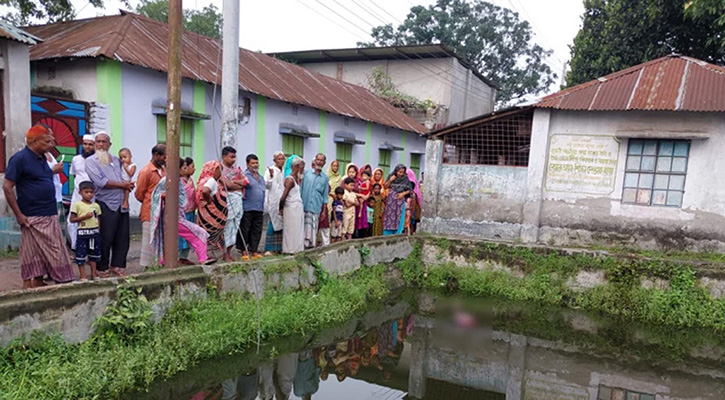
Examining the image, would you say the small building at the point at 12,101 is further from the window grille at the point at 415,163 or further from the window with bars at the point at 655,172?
the window grille at the point at 415,163

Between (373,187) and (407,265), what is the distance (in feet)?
5.10

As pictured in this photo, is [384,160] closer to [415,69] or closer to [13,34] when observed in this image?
[415,69]

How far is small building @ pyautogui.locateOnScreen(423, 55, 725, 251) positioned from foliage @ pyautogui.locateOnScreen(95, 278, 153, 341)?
647 centimetres

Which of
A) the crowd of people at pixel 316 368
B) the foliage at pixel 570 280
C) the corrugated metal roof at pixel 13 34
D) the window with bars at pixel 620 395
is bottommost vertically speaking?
the window with bars at pixel 620 395

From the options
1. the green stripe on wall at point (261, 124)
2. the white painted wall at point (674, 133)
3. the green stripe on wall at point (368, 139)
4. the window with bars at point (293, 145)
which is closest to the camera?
the white painted wall at point (674, 133)

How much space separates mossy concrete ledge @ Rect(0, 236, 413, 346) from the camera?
145 inches

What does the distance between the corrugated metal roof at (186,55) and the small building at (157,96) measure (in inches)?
1.2

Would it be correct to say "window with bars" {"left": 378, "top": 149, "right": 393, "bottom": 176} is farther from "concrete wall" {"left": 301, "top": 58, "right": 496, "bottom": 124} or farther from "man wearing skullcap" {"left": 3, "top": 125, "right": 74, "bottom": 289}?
"man wearing skullcap" {"left": 3, "top": 125, "right": 74, "bottom": 289}

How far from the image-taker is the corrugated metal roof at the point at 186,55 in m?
8.21

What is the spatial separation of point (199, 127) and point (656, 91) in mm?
8581

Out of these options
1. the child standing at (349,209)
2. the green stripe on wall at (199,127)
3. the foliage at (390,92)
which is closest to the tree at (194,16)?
the foliage at (390,92)

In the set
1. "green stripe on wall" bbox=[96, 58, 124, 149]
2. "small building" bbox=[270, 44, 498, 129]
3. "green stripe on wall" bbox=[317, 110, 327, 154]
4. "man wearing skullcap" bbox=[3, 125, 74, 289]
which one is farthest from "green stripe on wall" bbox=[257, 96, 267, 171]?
"small building" bbox=[270, 44, 498, 129]

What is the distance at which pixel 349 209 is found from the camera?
27.6 ft

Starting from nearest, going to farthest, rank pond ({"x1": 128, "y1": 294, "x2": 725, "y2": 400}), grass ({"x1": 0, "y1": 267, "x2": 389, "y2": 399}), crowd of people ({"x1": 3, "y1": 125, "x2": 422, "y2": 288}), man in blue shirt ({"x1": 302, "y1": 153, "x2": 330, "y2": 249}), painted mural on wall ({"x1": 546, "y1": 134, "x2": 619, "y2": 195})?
1. grass ({"x1": 0, "y1": 267, "x2": 389, "y2": 399})
2. crowd of people ({"x1": 3, "y1": 125, "x2": 422, "y2": 288})
3. pond ({"x1": 128, "y1": 294, "x2": 725, "y2": 400})
4. man in blue shirt ({"x1": 302, "y1": 153, "x2": 330, "y2": 249})
5. painted mural on wall ({"x1": 546, "y1": 134, "x2": 619, "y2": 195})
